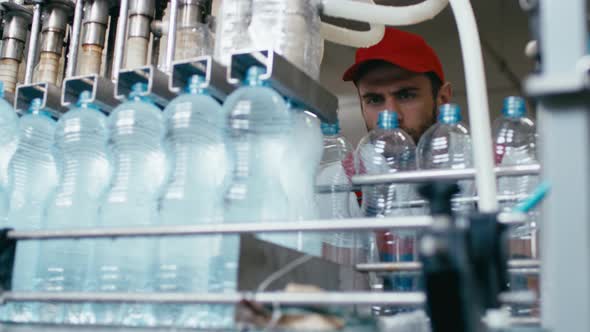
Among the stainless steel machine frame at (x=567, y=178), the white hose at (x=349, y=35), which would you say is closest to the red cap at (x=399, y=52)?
the white hose at (x=349, y=35)

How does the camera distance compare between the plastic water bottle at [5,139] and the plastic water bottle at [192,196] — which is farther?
the plastic water bottle at [5,139]

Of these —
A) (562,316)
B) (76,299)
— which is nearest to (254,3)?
(76,299)

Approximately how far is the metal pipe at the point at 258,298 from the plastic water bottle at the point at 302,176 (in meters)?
0.22

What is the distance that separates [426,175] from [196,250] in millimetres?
375

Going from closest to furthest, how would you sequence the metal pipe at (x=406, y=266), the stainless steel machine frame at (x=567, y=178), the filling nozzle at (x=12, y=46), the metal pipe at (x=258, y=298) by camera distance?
the stainless steel machine frame at (x=567, y=178)
the metal pipe at (x=258, y=298)
the metal pipe at (x=406, y=266)
the filling nozzle at (x=12, y=46)

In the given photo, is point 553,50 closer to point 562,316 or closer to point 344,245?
point 562,316

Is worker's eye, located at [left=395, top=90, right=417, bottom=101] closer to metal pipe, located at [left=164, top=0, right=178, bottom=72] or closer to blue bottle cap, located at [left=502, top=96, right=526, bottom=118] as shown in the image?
blue bottle cap, located at [left=502, top=96, right=526, bottom=118]

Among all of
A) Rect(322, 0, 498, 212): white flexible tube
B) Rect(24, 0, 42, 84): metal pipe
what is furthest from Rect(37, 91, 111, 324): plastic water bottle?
Rect(322, 0, 498, 212): white flexible tube

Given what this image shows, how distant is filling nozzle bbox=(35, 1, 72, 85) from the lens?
1404 mm

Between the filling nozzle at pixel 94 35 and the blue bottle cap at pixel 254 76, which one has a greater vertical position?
the filling nozzle at pixel 94 35

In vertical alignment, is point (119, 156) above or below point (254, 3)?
below

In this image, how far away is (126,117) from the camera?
44.8 inches

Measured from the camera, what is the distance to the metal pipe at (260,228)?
842mm

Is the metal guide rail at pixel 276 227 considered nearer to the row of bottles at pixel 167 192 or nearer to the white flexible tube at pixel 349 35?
the row of bottles at pixel 167 192
